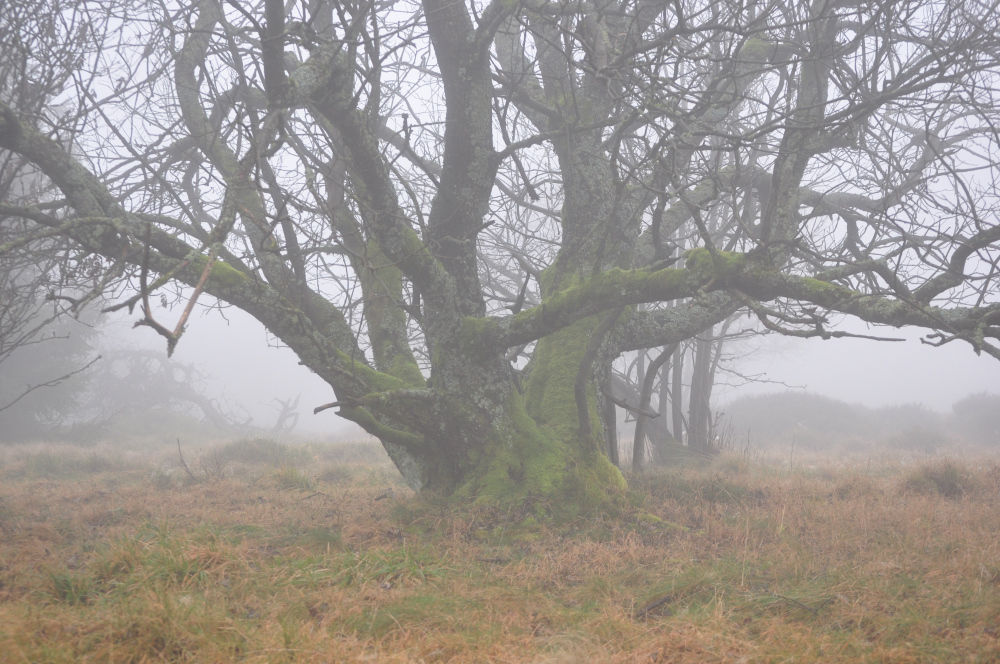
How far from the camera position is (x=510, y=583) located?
3.31 m

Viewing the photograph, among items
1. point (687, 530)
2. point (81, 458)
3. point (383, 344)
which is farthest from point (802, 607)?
point (81, 458)

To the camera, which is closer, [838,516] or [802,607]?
[802,607]

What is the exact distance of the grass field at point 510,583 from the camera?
237 centimetres

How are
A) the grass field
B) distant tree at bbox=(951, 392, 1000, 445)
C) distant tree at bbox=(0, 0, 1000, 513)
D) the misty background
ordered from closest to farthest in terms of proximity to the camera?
1. the grass field
2. distant tree at bbox=(0, 0, 1000, 513)
3. distant tree at bbox=(951, 392, 1000, 445)
4. the misty background

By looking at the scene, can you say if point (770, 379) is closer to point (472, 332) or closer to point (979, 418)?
point (979, 418)

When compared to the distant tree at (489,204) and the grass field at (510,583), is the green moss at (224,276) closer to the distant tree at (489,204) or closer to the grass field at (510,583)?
the distant tree at (489,204)

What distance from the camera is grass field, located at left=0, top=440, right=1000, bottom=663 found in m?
2.37

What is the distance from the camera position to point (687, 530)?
14.4ft

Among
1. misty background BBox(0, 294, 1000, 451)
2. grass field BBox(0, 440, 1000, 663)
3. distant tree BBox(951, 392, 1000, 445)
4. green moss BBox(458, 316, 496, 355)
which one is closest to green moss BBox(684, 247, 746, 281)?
green moss BBox(458, 316, 496, 355)

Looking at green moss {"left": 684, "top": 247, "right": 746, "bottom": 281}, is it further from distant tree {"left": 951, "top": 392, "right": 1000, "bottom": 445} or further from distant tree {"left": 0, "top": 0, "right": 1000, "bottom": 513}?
distant tree {"left": 951, "top": 392, "right": 1000, "bottom": 445}

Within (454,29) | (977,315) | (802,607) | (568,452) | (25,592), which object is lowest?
(802,607)

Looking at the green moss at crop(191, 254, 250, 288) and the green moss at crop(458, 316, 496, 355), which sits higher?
the green moss at crop(191, 254, 250, 288)

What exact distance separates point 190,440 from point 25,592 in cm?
2035

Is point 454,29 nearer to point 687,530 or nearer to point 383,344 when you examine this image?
point 383,344
